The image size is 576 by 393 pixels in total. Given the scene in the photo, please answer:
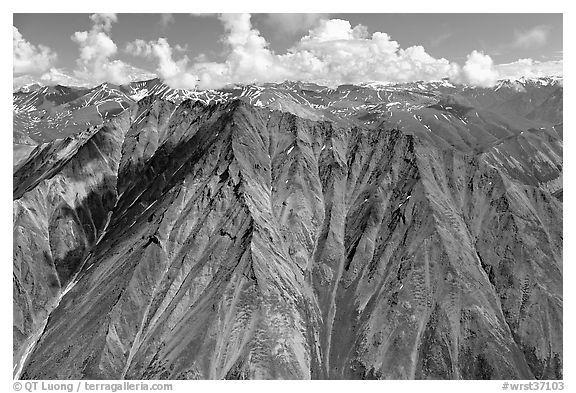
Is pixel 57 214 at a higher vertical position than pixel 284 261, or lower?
higher

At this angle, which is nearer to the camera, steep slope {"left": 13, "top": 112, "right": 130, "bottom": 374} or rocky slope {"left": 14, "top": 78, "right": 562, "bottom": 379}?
rocky slope {"left": 14, "top": 78, "right": 562, "bottom": 379}

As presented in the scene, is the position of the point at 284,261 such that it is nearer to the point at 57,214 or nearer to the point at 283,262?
the point at 283,262

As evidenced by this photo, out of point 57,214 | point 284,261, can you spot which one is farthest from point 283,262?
point 57,214

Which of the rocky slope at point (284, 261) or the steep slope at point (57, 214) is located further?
the steep slope at point (57, 214)

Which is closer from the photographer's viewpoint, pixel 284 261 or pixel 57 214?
pixel 284 261
